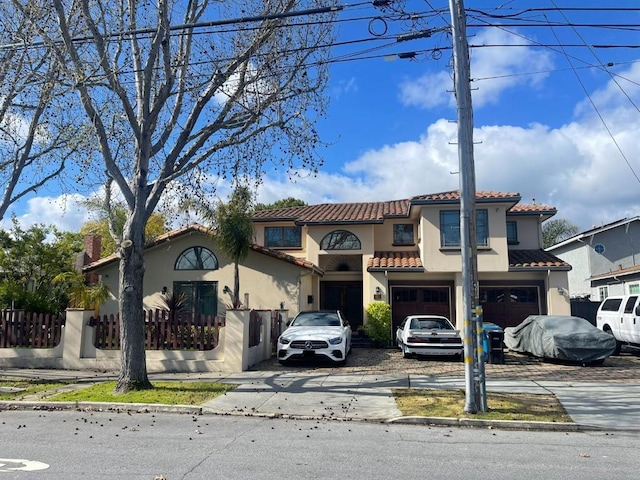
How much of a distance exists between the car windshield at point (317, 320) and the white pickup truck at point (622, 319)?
9377 millimetres

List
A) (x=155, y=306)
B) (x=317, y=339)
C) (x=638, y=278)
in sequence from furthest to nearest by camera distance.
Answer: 1. (x=638, y=278)
2. (x=155, y=306)
3. (x=317, y=339)

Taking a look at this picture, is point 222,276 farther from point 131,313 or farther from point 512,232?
point 512,232

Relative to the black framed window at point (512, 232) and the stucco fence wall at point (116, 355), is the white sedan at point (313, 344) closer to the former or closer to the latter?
the stucco fence wall at point (116, 355)

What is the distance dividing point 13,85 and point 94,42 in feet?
11.5

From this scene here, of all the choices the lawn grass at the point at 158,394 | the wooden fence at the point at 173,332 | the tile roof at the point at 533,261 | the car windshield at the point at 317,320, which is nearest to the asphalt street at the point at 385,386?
the lawn grass at the point at 158,394

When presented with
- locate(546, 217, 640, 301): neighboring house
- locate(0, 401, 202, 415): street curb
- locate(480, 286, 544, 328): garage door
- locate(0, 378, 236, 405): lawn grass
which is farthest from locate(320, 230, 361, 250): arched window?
locate(0, 401, 202, 415): street curb

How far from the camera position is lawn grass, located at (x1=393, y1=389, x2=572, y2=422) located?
8398 millimetres

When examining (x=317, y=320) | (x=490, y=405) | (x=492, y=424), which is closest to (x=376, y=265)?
(x=317, y=320)

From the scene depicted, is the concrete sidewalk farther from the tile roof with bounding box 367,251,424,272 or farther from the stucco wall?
the tile roof with bounding box 367,251,424,272

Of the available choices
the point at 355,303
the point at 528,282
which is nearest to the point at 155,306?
the point at 355,303

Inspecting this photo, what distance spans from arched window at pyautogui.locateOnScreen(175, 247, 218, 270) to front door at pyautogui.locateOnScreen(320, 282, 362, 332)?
524 centimetres

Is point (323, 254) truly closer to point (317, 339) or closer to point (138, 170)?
point (317, 339)

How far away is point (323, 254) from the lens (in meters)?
21.8

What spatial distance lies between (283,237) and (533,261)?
10.6m
